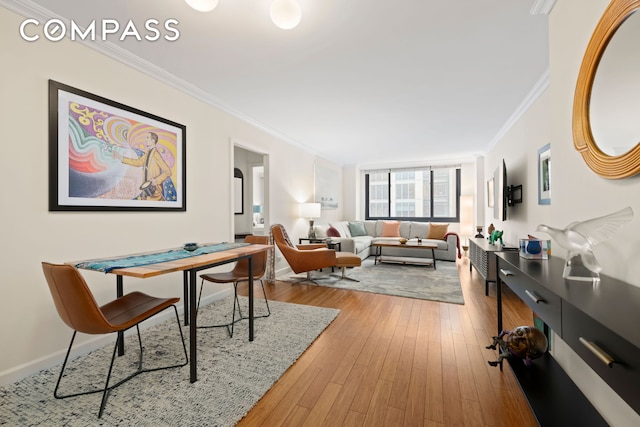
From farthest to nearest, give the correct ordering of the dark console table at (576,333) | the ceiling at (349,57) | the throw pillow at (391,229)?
the throw pillow at (391,229), the ceiling at (349,57), the dark console table at (576,333)

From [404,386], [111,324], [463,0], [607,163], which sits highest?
[463,0]

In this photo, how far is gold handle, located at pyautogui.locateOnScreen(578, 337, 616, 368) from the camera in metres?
0.71

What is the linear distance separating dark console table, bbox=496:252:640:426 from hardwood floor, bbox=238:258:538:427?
0.15m

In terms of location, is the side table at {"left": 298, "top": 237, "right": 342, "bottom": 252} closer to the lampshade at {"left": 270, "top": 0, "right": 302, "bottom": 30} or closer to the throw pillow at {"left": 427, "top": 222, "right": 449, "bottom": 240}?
the throw pillow at {"left": 427, "top": 222, "right": 449, "bottom": 240}

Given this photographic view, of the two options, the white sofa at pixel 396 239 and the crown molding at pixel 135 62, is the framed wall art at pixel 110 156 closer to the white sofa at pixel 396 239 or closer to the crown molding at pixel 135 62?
the crown molding at pixel 135 62

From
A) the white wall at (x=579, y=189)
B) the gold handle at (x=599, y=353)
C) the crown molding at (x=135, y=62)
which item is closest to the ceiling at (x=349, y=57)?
the crown molding at (x=135, y=62)

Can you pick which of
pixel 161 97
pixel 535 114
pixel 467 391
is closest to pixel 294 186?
pixel 161 97

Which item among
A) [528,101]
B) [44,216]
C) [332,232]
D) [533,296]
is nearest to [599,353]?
[533,296]

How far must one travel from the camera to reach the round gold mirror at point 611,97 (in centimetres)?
104

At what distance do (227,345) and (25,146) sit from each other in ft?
6.51

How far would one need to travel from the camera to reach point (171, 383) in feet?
5.65

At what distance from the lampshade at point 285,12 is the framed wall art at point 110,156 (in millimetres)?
1638

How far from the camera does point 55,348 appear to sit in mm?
1947

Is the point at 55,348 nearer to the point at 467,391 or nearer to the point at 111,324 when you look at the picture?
the point at 111,324
